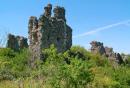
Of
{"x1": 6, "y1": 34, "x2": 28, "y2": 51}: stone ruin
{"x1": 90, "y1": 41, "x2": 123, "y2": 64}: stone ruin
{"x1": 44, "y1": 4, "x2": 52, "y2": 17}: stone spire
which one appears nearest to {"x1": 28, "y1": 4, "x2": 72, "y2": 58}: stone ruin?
{"x1": 44, "y1": 4, "x2": 52, "y2": 17}: stone spire

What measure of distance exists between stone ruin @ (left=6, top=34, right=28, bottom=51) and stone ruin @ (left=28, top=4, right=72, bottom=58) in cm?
834

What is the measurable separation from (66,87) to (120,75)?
15.8 metres

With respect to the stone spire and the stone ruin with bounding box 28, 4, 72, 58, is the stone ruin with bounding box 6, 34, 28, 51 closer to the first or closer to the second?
the stone spire

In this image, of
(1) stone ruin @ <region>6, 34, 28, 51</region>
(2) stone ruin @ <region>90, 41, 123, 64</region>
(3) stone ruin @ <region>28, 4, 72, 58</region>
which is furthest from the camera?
(2) stone ruin @ <region>90, 41, 123, 64</region>

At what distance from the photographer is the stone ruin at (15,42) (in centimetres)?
6203

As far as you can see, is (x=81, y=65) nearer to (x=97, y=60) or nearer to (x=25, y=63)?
(x=25, y=63)

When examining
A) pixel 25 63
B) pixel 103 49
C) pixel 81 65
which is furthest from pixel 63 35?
pixel 81 65

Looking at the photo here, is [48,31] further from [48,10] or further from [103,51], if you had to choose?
[103,51]

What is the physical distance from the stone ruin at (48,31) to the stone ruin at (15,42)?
27.4 ft

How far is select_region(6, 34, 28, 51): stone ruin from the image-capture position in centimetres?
6203

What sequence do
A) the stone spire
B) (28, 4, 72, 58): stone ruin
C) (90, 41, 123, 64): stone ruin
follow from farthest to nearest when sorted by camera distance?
(90, 41, 123, 64): stone ruin, the stone spire, (28, 4, 72, 58): stone ruin

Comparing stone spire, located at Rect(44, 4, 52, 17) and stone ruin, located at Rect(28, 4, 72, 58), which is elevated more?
stone spire, located at Rect(44, 4, 52, 17)

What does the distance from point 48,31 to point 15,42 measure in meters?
11.9

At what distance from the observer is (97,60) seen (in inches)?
2315
